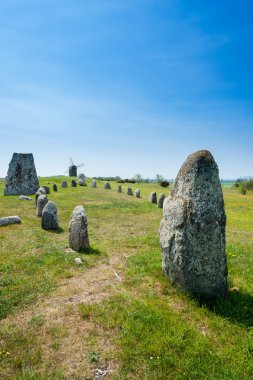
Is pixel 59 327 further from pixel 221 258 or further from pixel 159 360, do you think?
pixel 221 258

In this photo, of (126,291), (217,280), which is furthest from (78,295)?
(217,280)

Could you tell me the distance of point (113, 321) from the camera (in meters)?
7.19

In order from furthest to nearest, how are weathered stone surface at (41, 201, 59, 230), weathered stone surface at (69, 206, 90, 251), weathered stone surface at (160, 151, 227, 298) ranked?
weathered stone surface at (41, 201, 59, 230)
weathered stone surface at (69, 206, 90, 251)
weathered stone surface at (160, 151, 227, 298)

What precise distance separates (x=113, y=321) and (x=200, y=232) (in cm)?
348

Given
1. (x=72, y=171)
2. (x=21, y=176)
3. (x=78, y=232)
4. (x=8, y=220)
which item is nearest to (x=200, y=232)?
(x=78, y=232)

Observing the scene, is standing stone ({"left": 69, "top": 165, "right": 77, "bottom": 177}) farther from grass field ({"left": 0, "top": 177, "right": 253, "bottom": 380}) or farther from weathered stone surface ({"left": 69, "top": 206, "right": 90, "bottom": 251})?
weathered stone surface ({"left": 69, "top": 206, "right": 90, "bottom": 251})

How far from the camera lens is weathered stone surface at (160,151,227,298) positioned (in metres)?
8.29

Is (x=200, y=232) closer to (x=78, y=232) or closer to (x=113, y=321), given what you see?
(x=113, y=321)

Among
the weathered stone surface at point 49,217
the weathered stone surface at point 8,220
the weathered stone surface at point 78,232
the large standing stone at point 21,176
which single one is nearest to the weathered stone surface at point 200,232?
the weathered stone surface at point 78,232

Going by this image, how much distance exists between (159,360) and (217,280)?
3.29m

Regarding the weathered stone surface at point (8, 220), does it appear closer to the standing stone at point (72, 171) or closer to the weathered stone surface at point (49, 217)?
the weathered stone surface at point (49, 217)

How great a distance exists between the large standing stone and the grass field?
84.8ft

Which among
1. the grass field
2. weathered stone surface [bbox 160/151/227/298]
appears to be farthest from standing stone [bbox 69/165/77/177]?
weathered stone surface [bbox 160/151/227/298]

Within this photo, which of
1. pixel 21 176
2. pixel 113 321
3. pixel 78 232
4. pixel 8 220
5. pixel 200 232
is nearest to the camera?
pixel 113 321
